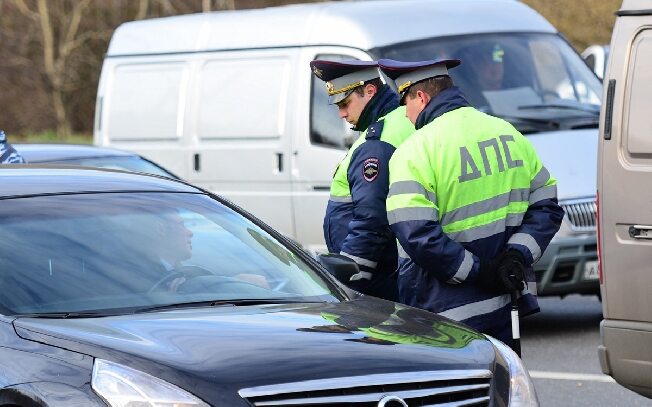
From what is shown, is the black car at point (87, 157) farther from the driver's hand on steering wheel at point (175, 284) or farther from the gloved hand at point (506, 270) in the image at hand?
the driver's hand on steering wheel at point (175, 284)

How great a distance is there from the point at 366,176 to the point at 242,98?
5.79 m

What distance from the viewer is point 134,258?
5.56 m

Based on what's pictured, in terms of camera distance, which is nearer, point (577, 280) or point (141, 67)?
point (577, 280)

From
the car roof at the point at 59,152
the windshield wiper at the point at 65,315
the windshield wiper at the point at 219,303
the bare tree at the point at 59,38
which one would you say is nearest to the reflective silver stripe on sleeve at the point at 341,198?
the windshield wiper at the point at 219,303

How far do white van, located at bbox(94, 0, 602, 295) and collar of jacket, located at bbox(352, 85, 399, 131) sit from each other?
3.46 meters

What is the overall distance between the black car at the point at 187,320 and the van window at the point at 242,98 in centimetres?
597

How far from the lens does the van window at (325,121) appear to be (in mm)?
11633

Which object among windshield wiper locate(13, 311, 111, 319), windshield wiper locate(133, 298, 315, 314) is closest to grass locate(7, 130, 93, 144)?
windshield wiper locate(133, 298, 315, 314)

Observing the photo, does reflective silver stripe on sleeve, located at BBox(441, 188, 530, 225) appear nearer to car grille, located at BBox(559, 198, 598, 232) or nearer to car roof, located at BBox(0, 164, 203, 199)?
car roof, located at BBox(0, 164, 203, 199)

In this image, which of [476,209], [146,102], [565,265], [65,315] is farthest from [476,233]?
[146,102]

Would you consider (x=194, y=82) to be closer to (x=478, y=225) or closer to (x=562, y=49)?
(x=562, y=49)

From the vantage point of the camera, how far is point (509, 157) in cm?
627

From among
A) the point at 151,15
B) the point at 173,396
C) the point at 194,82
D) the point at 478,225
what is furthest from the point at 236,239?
the point at 151,15

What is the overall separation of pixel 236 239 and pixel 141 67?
8092mm
